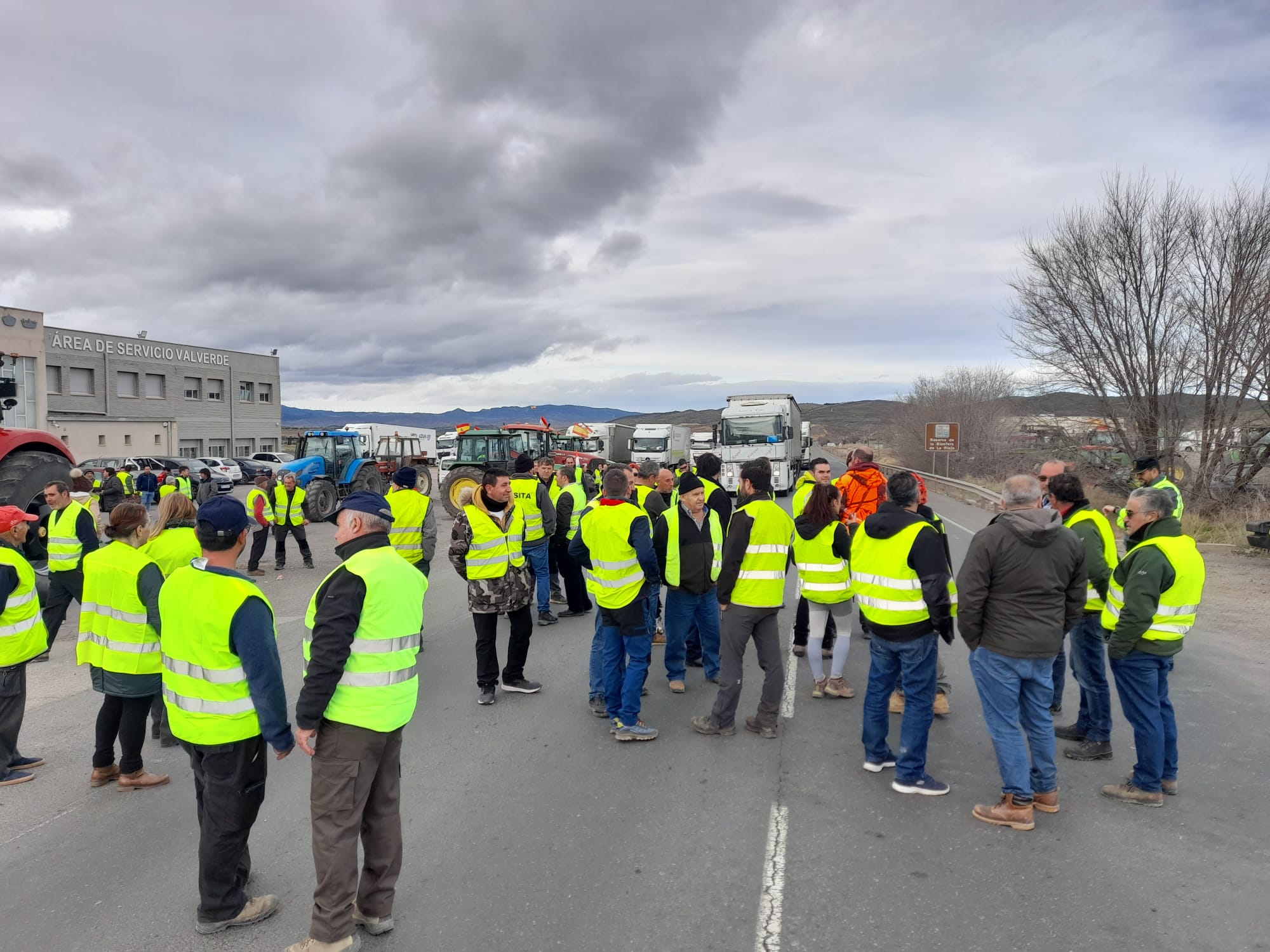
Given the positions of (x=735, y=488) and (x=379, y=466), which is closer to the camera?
(x=735, y=488)

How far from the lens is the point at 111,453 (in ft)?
127

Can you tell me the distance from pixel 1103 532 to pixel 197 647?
5.55 meters

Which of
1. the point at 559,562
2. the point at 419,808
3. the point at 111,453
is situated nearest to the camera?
the point at 419,808

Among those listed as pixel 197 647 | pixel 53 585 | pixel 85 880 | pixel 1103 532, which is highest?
pixel 1103 532

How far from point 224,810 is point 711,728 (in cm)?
327

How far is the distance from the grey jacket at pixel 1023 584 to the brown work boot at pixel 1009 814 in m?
0.85

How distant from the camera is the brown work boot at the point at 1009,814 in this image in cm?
402

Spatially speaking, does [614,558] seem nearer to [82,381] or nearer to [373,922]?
[373,922]

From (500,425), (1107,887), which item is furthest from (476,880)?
(500,425)

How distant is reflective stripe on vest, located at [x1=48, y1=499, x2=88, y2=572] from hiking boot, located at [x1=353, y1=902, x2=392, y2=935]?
5.08 m

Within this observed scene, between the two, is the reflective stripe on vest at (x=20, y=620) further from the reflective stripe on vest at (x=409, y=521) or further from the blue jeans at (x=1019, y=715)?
the blue jeans at (x=1019, y=715)

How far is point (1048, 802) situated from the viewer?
165 inches

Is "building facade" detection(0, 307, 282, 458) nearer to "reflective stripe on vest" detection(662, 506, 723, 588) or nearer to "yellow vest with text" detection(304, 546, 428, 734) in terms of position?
"reflective stripe on vest" detection(662, 506, 723, 588)

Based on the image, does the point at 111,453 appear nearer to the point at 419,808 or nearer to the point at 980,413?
the point at 419,808
